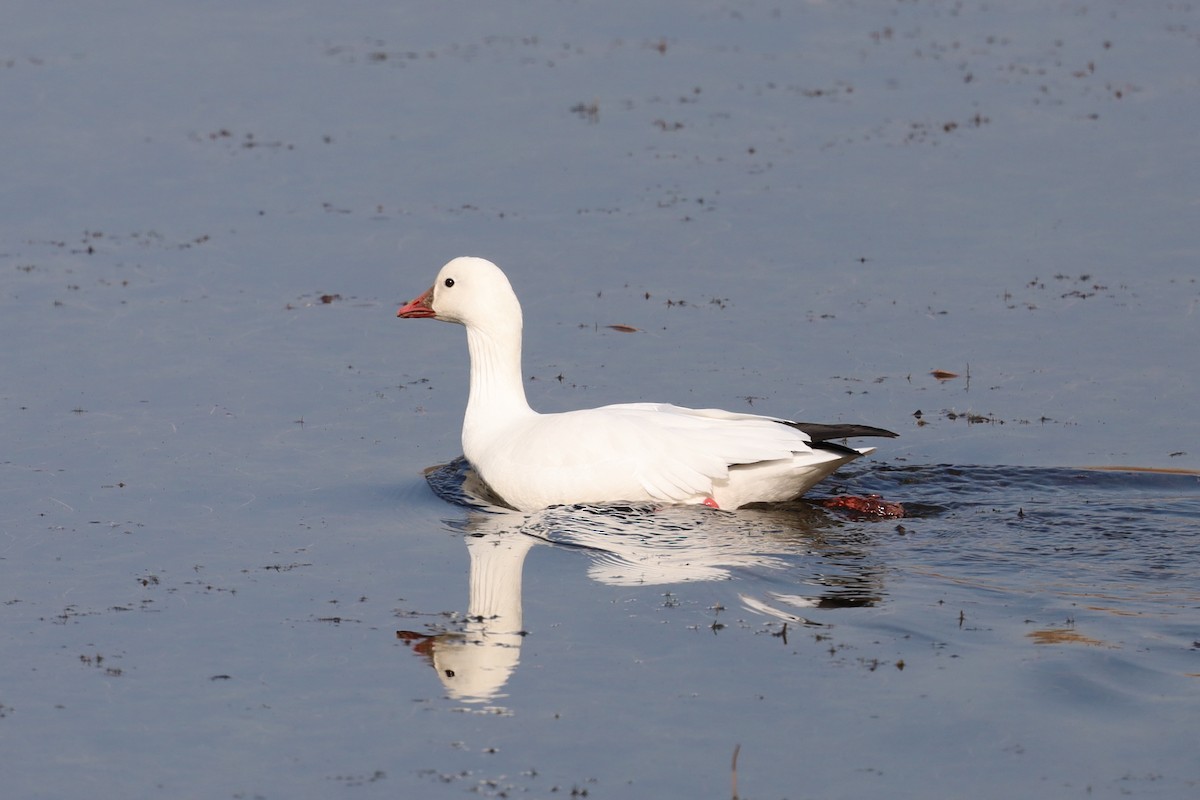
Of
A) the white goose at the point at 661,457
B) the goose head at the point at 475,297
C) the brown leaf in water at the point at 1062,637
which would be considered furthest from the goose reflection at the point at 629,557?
the goose head at the point at 475,297

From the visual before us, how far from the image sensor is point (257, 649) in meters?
8.58

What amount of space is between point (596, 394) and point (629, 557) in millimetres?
3184

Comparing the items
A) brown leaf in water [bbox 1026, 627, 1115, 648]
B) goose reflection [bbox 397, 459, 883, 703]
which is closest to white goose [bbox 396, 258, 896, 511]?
goose reflection [bbox 397, 459, 883, 703]

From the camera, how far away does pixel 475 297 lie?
38.5 feet

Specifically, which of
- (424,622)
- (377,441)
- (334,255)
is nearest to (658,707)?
(424,622)

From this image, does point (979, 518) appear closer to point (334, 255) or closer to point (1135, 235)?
point (1135, 235)

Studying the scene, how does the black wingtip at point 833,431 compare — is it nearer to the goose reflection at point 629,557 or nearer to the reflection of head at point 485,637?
the goose reflection at point 629,557

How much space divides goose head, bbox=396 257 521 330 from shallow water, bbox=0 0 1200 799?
0.95m

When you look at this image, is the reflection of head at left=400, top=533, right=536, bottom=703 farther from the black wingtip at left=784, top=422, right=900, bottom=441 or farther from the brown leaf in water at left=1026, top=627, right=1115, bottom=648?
the brown leaf in water at left=1026, top=627, right=1115, bottom=648

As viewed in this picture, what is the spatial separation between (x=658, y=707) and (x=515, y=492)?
3253 millimetres

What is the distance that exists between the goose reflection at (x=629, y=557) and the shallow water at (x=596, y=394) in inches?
1.5

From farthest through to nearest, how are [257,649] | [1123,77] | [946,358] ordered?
[1123,77], [946,358], [257,649]

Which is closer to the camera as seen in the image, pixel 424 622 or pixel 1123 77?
pixel 424 622

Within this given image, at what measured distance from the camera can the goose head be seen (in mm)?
11648
